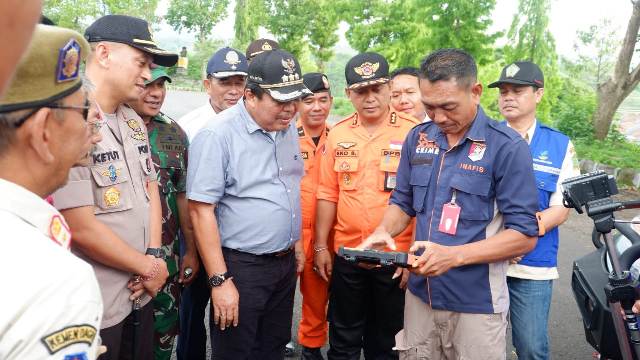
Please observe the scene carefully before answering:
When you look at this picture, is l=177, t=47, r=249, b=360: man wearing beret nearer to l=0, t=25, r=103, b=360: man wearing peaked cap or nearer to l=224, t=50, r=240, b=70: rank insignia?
l=224, t=50, r=240, b=70: rank insignia

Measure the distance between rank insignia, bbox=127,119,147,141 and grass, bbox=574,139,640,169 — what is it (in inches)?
382

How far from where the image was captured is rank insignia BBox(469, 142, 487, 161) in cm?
221

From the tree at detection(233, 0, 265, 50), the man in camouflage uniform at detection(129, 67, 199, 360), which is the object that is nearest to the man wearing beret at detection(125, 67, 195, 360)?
the man in camouflage uniform at detection(129, 67, 199, 360)

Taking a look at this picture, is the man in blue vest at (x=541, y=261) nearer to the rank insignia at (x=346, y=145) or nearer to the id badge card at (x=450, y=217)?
the id badge card at (x=450, y=217)

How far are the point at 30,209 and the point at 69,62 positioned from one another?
1.20ft

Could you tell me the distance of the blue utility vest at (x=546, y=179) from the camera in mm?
2824

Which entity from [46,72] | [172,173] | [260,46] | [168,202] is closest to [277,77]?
[172,173]

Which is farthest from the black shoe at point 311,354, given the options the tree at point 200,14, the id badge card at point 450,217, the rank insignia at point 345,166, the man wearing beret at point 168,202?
the tree at point 200,14

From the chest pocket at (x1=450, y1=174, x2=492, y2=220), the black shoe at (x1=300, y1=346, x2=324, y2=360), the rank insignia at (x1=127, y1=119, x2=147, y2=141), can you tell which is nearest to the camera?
the chest pocket at (x1=450, y1=174, x2=492, y2=220)

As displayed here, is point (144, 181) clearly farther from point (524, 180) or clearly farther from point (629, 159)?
point (629, 159)

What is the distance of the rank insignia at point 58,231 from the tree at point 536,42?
1165cm

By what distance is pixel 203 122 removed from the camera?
353cm

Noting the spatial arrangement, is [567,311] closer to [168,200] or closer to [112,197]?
[168,200]

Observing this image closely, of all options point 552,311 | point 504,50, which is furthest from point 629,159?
point 552,311
